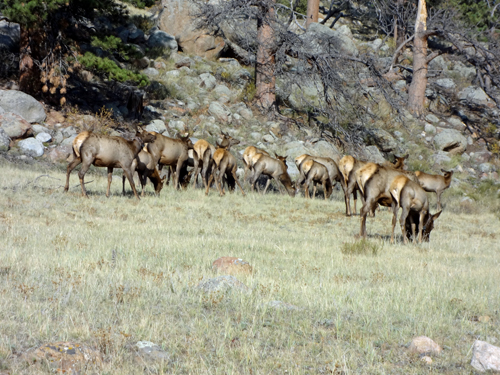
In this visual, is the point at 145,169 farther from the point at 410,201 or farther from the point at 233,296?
the point at 233,296

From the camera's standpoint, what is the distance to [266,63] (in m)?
29.1

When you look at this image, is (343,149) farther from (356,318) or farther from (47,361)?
(47,361)

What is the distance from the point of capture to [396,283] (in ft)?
25.0

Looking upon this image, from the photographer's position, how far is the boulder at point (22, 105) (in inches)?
908

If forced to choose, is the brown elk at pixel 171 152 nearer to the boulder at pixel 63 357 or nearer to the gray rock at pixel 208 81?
the gray rock at pixel 208 81

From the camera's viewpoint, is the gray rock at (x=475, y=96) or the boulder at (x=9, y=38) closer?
the boulder at (x=9, y=38)

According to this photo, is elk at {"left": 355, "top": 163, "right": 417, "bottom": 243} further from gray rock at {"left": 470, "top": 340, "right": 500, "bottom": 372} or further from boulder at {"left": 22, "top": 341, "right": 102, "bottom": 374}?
boulder at {"left": 22, "top": 341, "right": 102, "bottom": 374}

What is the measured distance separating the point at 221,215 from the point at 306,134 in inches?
622

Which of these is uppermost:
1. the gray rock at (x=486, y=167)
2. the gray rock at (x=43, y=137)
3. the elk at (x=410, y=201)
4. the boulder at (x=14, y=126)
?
the gray rock at (x=486, y=167)

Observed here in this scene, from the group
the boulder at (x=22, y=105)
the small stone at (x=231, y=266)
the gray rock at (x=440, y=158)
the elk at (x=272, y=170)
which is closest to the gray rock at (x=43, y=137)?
the boulder at (x=22, y=105)

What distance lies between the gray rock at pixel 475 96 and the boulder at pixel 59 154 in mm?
28999

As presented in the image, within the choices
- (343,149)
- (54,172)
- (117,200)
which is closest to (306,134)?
(343,149)

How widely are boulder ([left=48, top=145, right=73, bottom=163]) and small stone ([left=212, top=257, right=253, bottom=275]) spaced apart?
52.1 feet

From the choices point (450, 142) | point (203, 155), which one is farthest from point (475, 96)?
point (203, 155)
